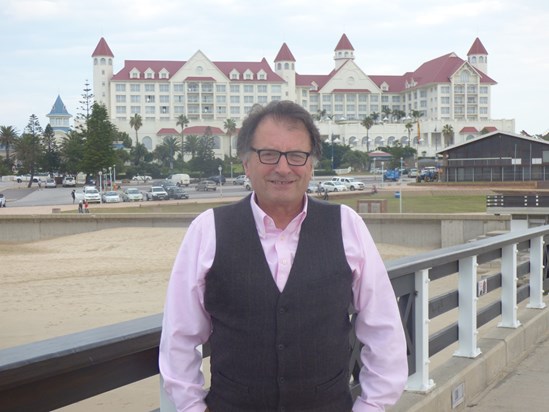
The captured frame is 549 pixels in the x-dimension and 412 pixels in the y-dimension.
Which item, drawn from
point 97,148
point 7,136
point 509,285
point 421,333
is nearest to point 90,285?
point 509,285

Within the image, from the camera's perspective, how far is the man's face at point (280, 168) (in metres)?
2.83

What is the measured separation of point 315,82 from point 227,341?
15768 centimetres

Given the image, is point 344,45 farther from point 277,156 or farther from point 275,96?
point 277,156

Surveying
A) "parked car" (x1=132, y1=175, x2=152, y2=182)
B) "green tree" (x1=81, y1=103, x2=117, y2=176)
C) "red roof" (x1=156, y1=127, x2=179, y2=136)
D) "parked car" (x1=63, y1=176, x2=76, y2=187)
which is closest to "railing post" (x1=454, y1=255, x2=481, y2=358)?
"green tree" (x1=81, y1=103, x2=117, y2=176)

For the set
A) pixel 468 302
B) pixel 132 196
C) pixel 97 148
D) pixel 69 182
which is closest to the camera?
pixel 468 302

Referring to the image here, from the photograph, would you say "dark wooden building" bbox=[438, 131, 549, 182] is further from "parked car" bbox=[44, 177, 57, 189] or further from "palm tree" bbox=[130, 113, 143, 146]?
"palm tree" bbox=[130, 113, 143, 146]

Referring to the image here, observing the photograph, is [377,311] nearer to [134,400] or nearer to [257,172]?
[257,172]

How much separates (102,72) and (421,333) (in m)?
146

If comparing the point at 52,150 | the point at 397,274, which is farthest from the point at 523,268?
the point at 52,150

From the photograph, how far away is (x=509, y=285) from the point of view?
285 inches

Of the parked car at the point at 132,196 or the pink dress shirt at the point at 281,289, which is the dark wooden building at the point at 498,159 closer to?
the parked car at the point at 132,196

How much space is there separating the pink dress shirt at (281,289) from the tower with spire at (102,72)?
476 feet

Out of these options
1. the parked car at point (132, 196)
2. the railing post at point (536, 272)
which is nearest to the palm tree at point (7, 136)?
the parked car at point (132, 196)

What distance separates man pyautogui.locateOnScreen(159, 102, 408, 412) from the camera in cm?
267
